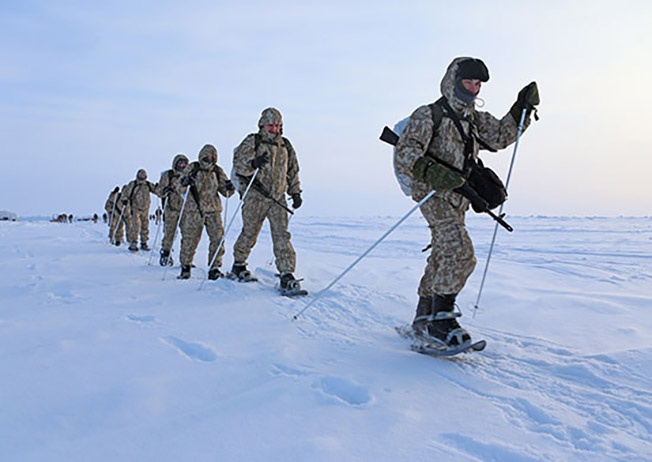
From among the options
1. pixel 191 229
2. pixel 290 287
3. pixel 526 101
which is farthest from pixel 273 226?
pixel 526 101

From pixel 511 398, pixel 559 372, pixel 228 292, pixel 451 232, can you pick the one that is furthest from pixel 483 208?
pixel 228 292

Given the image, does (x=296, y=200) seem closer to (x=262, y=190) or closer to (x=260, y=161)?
(x=262, y=190)

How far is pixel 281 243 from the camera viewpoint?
5.92 meters

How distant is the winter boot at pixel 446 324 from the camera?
123 inches

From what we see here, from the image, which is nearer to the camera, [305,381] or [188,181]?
[305,381]

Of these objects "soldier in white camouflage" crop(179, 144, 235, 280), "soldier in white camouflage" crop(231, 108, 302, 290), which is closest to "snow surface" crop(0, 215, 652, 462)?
"soldier in white camouflage" crop(231, 108, 302, 290)

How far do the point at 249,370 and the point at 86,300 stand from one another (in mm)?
2760

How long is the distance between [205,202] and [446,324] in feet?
18.0

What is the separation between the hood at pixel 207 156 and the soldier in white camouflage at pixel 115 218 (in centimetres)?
797

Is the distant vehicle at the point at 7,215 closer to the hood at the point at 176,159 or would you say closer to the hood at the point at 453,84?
the hood at the point at 176,159

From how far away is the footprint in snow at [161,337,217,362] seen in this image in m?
2.88

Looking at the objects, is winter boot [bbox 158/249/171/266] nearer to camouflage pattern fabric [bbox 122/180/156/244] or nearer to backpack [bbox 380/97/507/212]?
camouflage pattern fabric [bbox 122/180/156/244]

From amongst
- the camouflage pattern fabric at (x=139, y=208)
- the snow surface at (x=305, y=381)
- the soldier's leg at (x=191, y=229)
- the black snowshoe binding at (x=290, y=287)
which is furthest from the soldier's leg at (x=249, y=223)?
the camouflage pattern fabric at (x=139, y=208)

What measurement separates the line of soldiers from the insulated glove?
2744 mm
